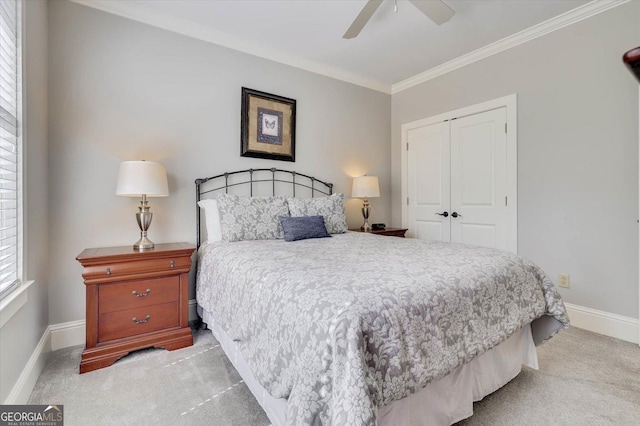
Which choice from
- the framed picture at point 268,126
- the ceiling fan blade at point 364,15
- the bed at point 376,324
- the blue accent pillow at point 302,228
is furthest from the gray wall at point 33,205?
the ceiling fan blade at point 364,15

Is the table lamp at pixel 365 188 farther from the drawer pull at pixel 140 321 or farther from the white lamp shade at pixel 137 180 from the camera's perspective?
the drawer pull at pixel 140 321

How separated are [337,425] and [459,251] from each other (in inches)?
52.2

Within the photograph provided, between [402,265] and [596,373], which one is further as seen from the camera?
[596,373]

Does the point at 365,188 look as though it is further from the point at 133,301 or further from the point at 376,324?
the point at 376,324

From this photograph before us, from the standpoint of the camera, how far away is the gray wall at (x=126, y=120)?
225 centimetres

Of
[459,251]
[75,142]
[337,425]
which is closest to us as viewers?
[337,425]

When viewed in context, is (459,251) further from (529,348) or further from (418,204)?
(418,204)

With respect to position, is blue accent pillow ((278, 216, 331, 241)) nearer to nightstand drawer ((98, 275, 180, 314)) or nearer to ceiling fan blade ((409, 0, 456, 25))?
nightstand drawer ((98, 275, 180, 314))

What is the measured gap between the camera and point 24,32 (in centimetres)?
170

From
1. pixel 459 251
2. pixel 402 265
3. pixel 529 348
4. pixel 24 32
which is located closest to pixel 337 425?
pixel 402 265

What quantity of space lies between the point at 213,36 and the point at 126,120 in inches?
45.2

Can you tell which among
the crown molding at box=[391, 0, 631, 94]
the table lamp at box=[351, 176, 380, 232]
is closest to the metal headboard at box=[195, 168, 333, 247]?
the table lamp at box=[351, 176, 380, 232]

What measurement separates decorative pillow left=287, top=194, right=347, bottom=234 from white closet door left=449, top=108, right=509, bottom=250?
5.01 ft

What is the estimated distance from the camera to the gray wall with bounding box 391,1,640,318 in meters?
2.38
